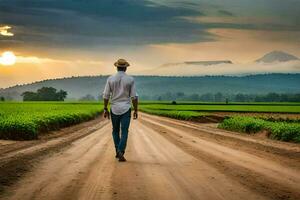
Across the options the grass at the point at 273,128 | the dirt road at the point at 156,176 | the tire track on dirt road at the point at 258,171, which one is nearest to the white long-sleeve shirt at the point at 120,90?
the dirt road at the point at 156,176

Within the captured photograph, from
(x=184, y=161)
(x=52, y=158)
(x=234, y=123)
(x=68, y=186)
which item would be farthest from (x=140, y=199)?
(x=234, y=123)

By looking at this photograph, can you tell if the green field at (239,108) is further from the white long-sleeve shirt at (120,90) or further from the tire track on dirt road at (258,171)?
the white long-sleeve shirt at (120,90)

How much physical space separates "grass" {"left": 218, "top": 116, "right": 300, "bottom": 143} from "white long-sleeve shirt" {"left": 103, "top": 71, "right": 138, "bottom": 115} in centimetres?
1194

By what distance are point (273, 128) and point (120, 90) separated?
15.0 m

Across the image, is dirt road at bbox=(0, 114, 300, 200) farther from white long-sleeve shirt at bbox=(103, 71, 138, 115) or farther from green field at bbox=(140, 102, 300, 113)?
green field at bbox=(140, 102, 300, 113)

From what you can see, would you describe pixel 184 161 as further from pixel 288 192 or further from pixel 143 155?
pixel 288 192

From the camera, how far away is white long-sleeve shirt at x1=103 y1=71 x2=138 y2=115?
45.1ft

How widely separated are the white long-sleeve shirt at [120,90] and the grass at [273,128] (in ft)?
39.2

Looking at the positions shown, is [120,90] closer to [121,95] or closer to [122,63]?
[121,95]

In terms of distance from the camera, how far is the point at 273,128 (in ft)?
88.2

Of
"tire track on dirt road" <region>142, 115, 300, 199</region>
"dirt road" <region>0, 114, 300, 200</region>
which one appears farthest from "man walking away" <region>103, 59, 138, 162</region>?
"tire track on dirt road" <region>142, 115, 300, 199</region>


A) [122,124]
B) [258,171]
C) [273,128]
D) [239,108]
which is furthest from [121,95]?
[239,108]

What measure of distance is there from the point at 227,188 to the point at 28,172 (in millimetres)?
4216

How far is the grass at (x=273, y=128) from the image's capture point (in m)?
24.3
